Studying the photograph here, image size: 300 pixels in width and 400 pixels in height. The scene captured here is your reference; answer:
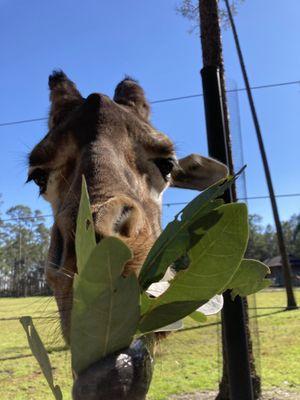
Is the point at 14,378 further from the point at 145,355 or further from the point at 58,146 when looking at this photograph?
the point at 145,355

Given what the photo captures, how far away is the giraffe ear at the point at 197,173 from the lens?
13.4ft

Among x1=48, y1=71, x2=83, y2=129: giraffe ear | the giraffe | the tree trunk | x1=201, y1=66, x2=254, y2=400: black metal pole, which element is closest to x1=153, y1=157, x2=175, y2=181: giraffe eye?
the giraffe

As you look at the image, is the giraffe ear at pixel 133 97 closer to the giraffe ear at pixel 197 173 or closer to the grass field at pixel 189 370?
the giraffe ear at pixel 197 173

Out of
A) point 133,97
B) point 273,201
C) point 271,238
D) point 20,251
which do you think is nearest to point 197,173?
point 133,97

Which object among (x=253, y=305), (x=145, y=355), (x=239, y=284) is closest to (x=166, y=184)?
(x=253, y=305)

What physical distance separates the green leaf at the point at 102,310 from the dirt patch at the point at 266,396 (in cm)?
712

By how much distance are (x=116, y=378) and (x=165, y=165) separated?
2.67 metres

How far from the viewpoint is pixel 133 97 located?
13.4ft

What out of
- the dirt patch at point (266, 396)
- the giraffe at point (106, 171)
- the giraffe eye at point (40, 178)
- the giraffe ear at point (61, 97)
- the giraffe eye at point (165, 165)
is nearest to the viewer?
the giraffe at point (106, 171)

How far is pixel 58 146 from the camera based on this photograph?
301 centimetres

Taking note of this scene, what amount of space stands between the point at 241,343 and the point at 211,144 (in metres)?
1.70

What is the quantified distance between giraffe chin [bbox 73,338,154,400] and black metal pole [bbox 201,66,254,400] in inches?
110

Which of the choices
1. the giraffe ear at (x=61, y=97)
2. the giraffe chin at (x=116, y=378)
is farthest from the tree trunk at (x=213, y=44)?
the giraffe chin at (x=116, y=378)

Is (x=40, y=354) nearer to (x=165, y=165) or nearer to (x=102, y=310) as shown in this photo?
(x=102, y=310)
